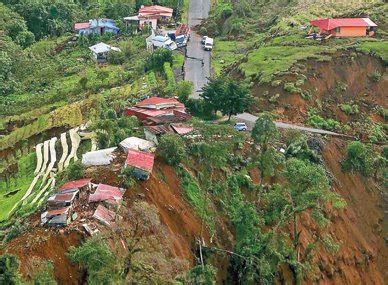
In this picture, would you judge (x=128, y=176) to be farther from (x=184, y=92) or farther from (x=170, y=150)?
(x=184, y=92)

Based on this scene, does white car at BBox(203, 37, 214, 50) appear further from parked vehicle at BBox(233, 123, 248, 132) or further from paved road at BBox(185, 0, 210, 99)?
parked vehicle at BBox(233, 123, 248, 132)

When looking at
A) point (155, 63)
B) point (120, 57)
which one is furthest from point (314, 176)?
point (120, 57)

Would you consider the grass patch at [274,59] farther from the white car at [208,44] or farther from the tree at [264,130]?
the tree at [264,130]

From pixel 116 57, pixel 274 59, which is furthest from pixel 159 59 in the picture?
pixel 274 59

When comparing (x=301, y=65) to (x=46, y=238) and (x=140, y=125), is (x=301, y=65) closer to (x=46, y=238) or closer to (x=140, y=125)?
(x=140, y=125)

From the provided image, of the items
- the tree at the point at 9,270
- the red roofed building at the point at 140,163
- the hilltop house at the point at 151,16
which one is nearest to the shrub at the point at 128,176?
the red roofed building at the point at 140,163
